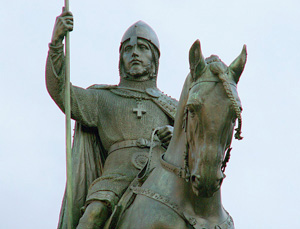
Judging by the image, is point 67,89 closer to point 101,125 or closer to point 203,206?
point 101,125

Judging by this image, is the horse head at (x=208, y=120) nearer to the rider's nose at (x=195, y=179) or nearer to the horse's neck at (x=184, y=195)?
the rider's nose at (x=195, y=179)

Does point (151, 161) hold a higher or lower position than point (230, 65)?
lower

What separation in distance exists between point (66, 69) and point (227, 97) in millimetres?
3525

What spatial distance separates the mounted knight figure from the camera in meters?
11.6

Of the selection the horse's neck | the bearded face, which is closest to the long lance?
the bearded face

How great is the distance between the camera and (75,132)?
12727 millimetres

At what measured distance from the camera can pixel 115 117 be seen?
12320mm

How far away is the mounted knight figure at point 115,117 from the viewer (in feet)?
38.1

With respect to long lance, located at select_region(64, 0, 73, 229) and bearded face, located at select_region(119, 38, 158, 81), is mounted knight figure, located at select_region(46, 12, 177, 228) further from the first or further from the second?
long lance, located at select_region(64, 0, 73, 229)

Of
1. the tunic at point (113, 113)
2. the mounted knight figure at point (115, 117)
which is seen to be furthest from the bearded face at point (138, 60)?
the tunic at point (113, 113)

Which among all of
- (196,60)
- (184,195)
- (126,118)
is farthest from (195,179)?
(126,118)

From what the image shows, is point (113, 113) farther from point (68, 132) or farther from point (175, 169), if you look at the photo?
point (175, 169)

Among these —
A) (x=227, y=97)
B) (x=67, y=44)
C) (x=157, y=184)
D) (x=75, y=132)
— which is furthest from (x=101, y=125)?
(x=227, y=97)

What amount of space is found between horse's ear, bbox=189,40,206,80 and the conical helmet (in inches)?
130
